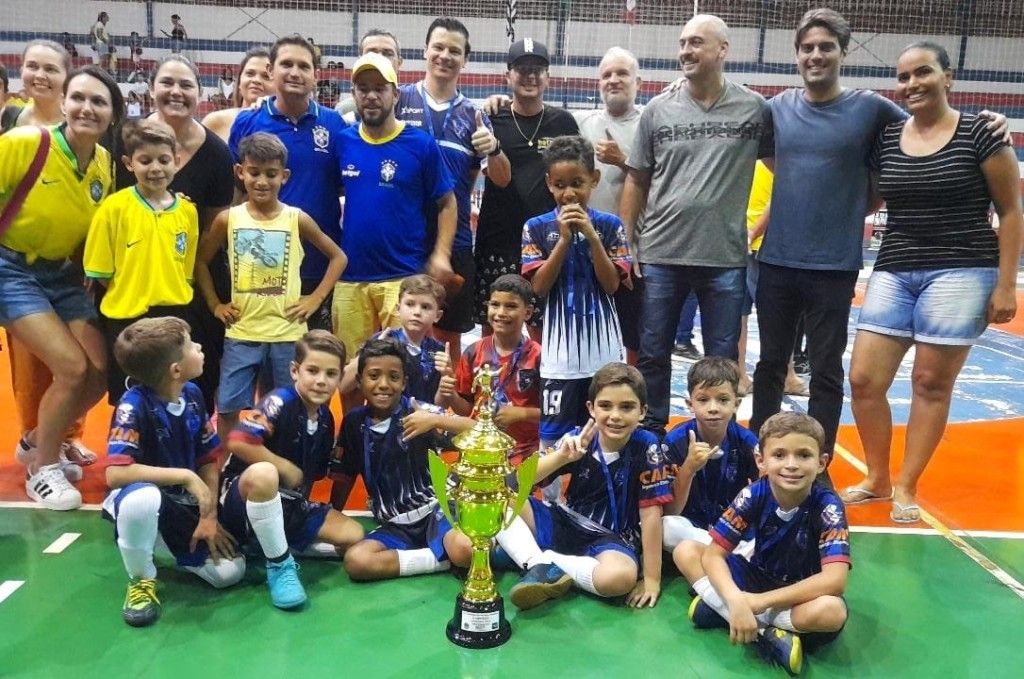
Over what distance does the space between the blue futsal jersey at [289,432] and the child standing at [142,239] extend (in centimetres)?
79

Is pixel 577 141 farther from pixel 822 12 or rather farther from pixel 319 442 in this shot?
pixel 319 442

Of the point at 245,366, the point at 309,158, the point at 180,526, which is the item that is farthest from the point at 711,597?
the point at 309,158

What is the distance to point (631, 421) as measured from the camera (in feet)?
10.1

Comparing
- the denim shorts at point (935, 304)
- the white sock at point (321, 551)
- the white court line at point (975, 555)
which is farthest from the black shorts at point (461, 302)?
the white court line at point (975, 555)

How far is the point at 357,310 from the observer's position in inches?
155

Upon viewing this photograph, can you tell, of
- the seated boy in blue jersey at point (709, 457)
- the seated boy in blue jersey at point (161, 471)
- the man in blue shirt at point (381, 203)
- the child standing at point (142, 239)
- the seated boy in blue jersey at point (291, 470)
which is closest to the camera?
the seated boy in blue jersey at point (161, 471)

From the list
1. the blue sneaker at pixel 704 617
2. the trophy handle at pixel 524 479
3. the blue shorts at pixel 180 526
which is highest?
the trophy handle at pixel 524 479

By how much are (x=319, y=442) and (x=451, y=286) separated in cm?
121

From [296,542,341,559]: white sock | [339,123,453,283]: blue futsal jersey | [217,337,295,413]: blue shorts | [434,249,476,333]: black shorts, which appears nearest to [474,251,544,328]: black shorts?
[434,249,476,333]: black shorts

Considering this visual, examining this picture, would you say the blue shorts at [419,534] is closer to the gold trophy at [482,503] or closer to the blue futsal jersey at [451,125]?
the gold trophy at [482,503]

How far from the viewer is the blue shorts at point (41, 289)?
11.6ft

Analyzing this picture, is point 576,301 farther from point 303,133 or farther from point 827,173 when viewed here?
point 303,133

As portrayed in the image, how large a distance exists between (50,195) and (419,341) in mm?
1670

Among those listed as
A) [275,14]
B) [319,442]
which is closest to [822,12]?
[319,442]
